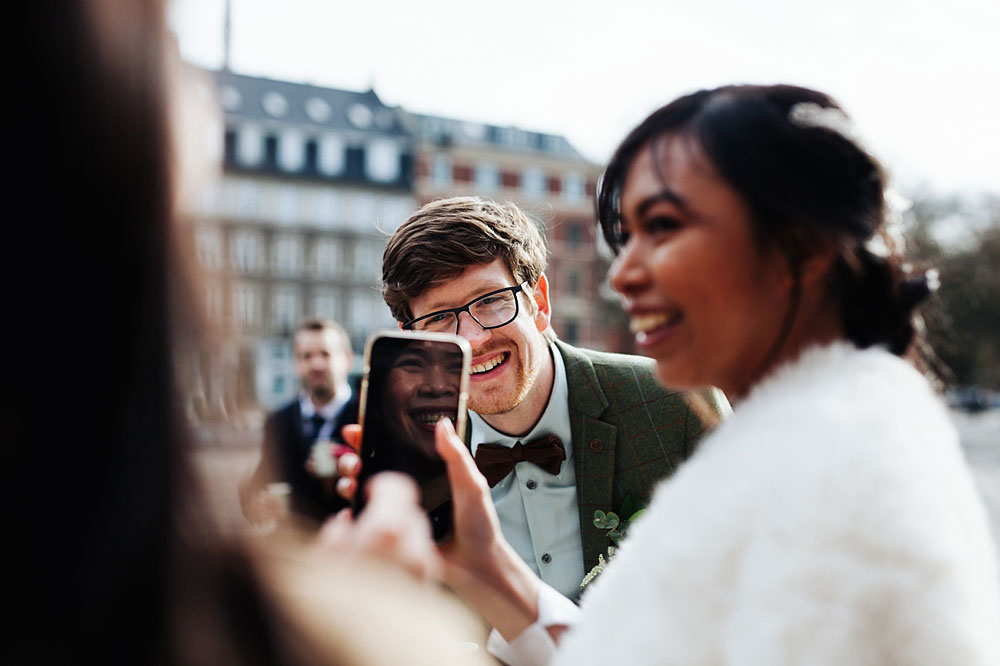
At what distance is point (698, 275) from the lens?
1.29 metres

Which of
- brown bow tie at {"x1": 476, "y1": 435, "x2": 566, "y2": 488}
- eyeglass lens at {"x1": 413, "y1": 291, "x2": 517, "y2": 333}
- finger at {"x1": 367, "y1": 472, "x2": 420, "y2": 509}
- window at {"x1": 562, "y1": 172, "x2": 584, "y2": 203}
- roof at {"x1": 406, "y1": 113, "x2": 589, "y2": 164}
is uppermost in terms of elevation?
roof at {"x1": 406, "y1": 113, "x2": 589, "y2": 164}

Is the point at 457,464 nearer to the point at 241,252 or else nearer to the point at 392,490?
the point at 392,490

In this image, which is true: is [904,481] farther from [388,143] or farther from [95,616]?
[388,143]

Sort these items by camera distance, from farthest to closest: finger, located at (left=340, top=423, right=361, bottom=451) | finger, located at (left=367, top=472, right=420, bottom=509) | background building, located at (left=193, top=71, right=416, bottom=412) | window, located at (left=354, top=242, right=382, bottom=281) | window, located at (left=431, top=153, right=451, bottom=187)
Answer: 1. window, located at (left=431, top=153, right=451, bottom=187)
2. window, located at (left=354, top=242, right=382, bottom=281)
3. background building, located at (left=193, top=71, right=416, bottom=412)
4. finger, located at (left=340, top=423, right=361, bottom=451)
5. finger, located at (left=367, top=472, right=420, bottom=509)

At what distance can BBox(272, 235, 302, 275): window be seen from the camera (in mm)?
38594

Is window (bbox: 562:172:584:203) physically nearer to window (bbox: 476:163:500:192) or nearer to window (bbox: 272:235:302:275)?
window (bbox: 476:163:500:192)

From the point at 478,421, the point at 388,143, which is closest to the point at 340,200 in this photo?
the point at 388,143

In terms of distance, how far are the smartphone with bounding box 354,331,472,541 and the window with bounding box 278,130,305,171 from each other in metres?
39.3

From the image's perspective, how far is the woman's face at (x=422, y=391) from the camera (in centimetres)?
145

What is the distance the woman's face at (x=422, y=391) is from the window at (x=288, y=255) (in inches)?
1499

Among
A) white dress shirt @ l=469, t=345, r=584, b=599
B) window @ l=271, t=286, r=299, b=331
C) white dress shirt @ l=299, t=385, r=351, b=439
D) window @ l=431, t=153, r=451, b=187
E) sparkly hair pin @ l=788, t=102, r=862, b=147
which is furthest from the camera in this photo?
window @ l=431, t=153, r=451, b=187

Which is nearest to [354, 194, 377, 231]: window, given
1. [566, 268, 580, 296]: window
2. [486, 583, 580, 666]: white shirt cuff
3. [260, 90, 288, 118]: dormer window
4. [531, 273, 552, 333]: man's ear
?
→ [260, 90, 288, 118]: dormer window

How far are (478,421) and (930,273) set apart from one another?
5.64 ft

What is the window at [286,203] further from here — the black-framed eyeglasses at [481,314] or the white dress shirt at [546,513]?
the white dress shirt at [546,513]
